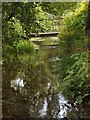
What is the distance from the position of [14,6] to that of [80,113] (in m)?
0.93

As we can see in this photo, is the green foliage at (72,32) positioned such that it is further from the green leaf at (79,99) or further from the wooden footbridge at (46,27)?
the green leaf at (79,99)

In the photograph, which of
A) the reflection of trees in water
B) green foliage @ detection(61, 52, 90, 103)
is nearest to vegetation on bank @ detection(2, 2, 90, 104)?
green foliage @ detection(61, 52, 90, 103)

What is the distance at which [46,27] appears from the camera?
2.13 m

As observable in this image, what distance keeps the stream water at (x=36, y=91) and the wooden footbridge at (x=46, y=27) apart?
0.42ft

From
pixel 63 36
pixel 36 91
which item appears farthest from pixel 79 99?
pixel 63 36

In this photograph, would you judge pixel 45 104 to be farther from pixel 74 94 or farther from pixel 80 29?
pixel 80 29

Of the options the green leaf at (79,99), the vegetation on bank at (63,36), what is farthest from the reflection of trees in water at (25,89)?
the green leaf at (79,99)

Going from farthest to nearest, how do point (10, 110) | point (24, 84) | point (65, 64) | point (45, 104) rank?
point (65, 64)
point (24, 84)
point (45, 104)
point (10, 110)

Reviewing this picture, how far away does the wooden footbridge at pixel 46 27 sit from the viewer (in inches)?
80.4

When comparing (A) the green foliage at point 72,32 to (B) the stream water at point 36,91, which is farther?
(A) the green foliage at point 72,32

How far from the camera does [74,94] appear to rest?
200 cm

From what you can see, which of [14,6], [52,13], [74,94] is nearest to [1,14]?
[14,6]

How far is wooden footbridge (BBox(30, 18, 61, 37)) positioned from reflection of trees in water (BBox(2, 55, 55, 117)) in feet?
1.23

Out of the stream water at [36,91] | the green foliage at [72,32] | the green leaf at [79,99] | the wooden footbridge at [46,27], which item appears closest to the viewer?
the stream water at [36,91]
